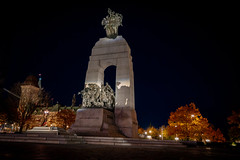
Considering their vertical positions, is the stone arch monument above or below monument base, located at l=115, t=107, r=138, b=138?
above

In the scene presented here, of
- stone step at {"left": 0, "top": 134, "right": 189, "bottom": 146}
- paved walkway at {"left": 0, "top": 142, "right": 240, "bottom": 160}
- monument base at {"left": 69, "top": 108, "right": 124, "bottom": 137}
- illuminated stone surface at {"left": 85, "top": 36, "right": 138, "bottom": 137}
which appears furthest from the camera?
illuminated stone surface at {"left": 85, "top": 36, "right": 138, "bottom": 137}

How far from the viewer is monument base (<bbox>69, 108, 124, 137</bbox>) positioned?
15795mm

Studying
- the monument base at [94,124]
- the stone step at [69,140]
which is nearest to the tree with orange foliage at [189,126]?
the monument base at [94,124]

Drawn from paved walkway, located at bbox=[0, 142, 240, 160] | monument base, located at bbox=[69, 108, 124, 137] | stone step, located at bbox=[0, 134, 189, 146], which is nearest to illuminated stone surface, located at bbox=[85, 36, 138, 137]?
monument base, located at bbox=[69, 108, 124, 137]

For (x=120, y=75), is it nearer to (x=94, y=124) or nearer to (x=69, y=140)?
(x=94, y=124)

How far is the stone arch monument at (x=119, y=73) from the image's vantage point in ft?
60.9

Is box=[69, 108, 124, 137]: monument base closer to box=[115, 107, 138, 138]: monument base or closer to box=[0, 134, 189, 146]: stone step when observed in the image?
box=[115, 107, 138, 138]: monument base

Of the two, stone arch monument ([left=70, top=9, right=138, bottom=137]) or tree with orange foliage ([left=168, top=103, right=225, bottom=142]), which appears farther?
tree with orange foliage ([left=168, top=103, right=225, bottom=142])

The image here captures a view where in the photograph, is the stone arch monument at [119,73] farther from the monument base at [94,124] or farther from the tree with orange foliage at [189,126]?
the tree with orange foliage at [189,126]

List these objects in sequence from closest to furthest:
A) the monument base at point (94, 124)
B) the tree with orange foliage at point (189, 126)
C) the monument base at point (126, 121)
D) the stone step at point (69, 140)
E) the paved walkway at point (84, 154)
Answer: the paved walkway at point (84, 154)
the stone step at point (69, 140)
the monument base at point (94, 124)
the monument base at point (126, 121)
the tree with orange foliage at point (189, 126)

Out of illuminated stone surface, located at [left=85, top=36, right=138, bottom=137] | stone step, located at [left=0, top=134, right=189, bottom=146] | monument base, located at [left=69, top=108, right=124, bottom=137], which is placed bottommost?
stone step, located at [left=0, top=134, right=189, bottom=146]

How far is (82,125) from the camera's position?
1684 centimetres

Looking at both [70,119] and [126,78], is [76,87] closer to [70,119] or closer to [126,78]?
[70,119]

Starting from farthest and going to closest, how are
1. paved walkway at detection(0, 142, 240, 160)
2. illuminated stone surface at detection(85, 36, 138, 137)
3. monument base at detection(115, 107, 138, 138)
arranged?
illuminated stone surface at detection(85, 36, 138, 137)
monument base at detection(115, 107, 138, 138)
paved walkway at detection(0, 142, 240, 160)
